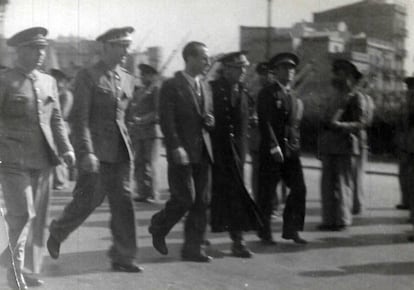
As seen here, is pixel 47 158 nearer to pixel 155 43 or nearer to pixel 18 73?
pixel 18 73

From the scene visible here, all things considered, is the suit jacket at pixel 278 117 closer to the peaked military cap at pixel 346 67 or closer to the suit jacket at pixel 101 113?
the peaked military cap at pixel 346 67

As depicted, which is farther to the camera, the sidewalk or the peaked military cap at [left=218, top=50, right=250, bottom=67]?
the sidewalk

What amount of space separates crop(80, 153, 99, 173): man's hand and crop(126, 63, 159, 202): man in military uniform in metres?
1.23

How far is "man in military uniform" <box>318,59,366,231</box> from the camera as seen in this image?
6059 mm

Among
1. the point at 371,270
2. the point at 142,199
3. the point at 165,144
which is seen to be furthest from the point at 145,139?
the point at 371,270

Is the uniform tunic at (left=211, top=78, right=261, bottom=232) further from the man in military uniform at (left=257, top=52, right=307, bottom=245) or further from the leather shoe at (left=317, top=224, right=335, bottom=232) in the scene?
the leather shoe at (left=317, top=224, right=335, bottom=232)

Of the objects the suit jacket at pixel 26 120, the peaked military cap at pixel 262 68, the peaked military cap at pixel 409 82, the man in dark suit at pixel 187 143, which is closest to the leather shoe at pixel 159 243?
the man in dark suit at pixel 187 143

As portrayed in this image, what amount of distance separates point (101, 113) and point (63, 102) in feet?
5.99

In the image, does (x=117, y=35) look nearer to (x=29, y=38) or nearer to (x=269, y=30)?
(x=29, y=38)

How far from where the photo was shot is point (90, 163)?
4.93 meters

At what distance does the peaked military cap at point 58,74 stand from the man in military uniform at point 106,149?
0.35 metres

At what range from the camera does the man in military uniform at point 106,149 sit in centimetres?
498

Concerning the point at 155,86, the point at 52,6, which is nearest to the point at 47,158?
the point at 52,6

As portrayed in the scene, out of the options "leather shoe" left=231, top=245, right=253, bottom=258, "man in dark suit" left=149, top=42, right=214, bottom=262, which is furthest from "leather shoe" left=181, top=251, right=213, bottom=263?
"leather shoe" left=231, top=245, right=253, bottom=258
